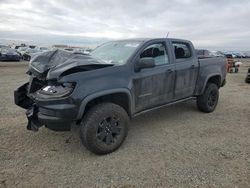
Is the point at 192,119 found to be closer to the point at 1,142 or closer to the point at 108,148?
the point at 108,148

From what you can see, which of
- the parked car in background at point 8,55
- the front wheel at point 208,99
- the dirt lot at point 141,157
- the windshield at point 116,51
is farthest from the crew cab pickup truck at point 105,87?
the parked car in background at point 8,55

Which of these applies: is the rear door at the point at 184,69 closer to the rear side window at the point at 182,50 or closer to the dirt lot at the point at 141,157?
the rear side window at the point at 182,50

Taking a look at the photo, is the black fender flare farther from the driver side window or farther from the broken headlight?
the driver side window

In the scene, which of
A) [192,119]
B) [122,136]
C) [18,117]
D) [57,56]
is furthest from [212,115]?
[18,117]

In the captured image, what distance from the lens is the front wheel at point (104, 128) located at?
3.80 m

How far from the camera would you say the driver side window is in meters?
4.84

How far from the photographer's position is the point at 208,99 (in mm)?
6359

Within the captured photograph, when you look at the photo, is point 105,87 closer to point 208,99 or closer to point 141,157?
point 141,157

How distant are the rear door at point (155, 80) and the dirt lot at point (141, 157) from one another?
656 mm

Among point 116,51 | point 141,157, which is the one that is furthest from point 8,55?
point 141,157

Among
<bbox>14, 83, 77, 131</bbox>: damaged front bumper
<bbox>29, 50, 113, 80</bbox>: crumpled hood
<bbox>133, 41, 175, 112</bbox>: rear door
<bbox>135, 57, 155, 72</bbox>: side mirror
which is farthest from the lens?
<bbox>133, 41, 175, 112</bbox>: rear door

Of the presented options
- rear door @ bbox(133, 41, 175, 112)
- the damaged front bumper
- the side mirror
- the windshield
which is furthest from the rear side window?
the damaged front bumper

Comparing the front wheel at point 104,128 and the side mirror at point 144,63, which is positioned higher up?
the side mirror at point 144,63

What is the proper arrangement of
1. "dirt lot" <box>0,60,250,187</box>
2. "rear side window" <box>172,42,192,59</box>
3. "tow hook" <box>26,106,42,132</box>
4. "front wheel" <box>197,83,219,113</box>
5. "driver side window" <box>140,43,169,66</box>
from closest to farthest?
1. "dirt lot" <box>0,60,250,187</box>
2. "tow hook" <box>26,106,42,132</box>
3. "driver side window" <box>140,43,169,66</box>
4. "rear side window" <box>172,42,192,59</box>
5. "front wheel" <box>197,83,219,113</box>
